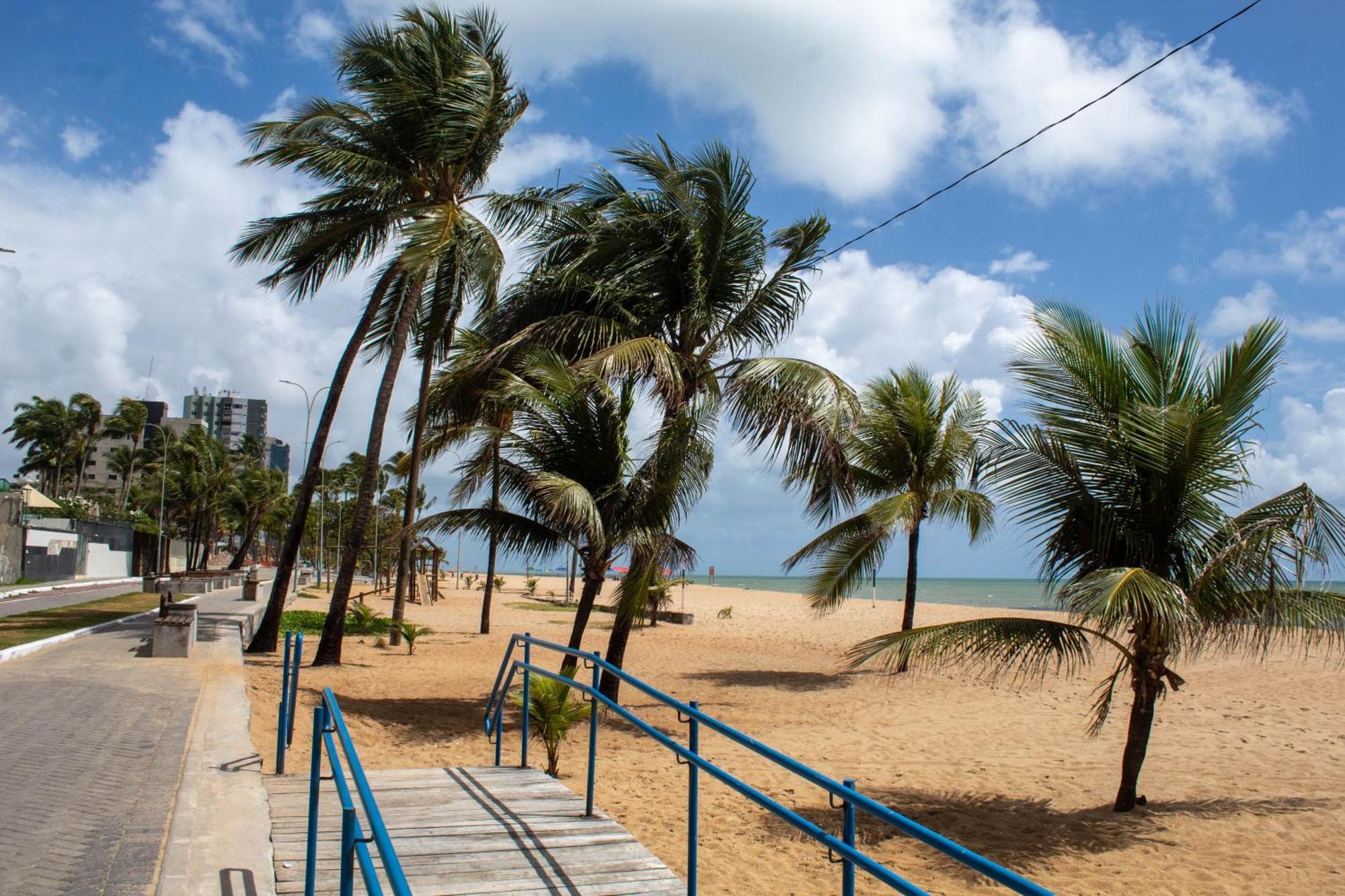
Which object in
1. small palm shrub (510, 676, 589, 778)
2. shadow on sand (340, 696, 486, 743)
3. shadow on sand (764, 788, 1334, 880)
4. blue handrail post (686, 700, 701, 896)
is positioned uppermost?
A: blue handrail post (686, 700, 701, 896)

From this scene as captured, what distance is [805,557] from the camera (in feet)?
54.7

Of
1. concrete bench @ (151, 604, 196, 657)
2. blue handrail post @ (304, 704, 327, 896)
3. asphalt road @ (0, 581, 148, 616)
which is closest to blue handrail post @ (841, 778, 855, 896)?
blue handrail post @ (304, 704, 327, 896)

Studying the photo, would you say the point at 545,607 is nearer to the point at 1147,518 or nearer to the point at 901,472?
the point at 901,472

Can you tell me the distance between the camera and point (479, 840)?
18.2ft

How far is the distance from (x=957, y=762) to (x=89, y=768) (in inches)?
323

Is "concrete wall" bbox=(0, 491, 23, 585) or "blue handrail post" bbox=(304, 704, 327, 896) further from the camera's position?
"concrete wall" bbox=(0, 491, 23, 585)

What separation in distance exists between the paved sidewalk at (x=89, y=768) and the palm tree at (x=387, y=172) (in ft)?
15.2

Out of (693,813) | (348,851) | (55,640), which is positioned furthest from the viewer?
(55,640)

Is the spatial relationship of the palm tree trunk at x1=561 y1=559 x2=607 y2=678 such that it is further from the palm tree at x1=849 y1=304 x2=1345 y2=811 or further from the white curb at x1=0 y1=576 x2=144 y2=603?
the white curb at x1=0 y1=576 x2=144 y2=603

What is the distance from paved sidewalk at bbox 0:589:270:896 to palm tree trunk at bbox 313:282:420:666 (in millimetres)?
3073

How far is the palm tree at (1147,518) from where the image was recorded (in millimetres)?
7547

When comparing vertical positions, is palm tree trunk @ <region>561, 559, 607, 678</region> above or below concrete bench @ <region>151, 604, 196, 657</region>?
above

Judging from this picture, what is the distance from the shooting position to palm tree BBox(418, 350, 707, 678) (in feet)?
40.7

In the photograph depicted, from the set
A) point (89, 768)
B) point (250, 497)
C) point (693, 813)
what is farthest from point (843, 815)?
point (250, 497)
